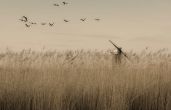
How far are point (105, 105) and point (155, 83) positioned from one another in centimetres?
112

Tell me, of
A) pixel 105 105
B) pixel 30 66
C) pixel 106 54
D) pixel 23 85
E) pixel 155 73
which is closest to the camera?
pixel 105 105

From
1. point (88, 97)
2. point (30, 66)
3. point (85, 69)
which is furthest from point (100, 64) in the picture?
point (88, 97)

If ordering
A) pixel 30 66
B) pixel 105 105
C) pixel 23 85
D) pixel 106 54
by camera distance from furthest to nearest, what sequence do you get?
pixel 106 54
pixel 30 66
pixel 23 85
pixel 105 105

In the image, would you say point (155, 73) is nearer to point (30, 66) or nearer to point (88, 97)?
point (88, 97)

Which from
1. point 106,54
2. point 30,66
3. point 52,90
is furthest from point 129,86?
point 106,54

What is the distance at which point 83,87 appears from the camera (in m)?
7.11

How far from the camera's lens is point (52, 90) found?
695 centimetres

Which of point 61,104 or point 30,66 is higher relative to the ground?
point 30,66

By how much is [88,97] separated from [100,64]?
1.96 meters

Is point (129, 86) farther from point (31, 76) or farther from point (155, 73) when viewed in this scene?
point (31, 76)

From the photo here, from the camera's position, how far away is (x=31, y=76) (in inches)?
297

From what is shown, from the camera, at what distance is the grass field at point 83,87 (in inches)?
267

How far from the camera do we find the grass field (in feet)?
22.2

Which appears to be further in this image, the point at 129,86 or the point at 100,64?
the point at 100,64
